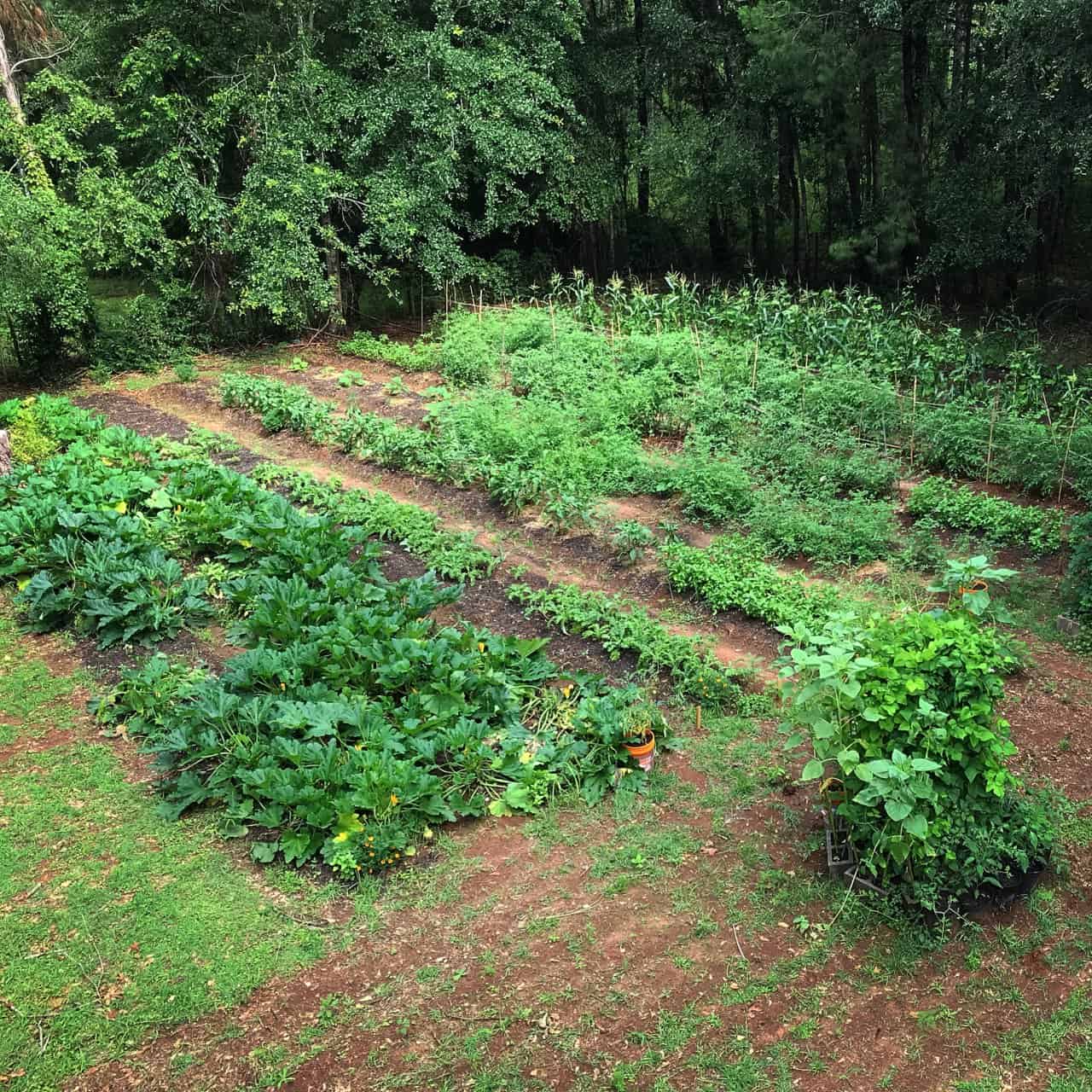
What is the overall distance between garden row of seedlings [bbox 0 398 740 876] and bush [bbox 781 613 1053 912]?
1.22 meters

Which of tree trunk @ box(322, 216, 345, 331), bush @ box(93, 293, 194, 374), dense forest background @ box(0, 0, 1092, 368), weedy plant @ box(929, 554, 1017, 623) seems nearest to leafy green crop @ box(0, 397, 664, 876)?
weedy plant @ box(929, 554, 1017, 623)

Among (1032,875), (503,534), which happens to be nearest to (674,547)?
(503,534)

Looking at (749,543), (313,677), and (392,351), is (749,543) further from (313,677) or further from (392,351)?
(392,351)

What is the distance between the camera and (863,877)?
12.3 feet

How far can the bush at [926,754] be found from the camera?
340 centimetres

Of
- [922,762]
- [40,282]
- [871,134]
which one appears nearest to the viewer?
[922,762]

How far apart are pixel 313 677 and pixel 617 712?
170 cm

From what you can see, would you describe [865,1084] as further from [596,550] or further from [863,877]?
[596,550]

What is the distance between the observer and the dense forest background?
10734 mm

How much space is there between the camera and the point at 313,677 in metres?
5.06

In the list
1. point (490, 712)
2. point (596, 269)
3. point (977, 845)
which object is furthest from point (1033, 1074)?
point (596, 269)

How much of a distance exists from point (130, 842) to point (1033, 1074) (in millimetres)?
3756

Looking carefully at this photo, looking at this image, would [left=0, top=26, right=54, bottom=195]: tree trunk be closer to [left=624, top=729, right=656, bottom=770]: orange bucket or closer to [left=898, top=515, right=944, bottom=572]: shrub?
[left=624, top=729, right=656, bottom=770]: orange bucket

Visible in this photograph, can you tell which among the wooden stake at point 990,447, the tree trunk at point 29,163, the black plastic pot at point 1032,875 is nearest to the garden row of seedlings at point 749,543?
the wooden stake at point 990,447
